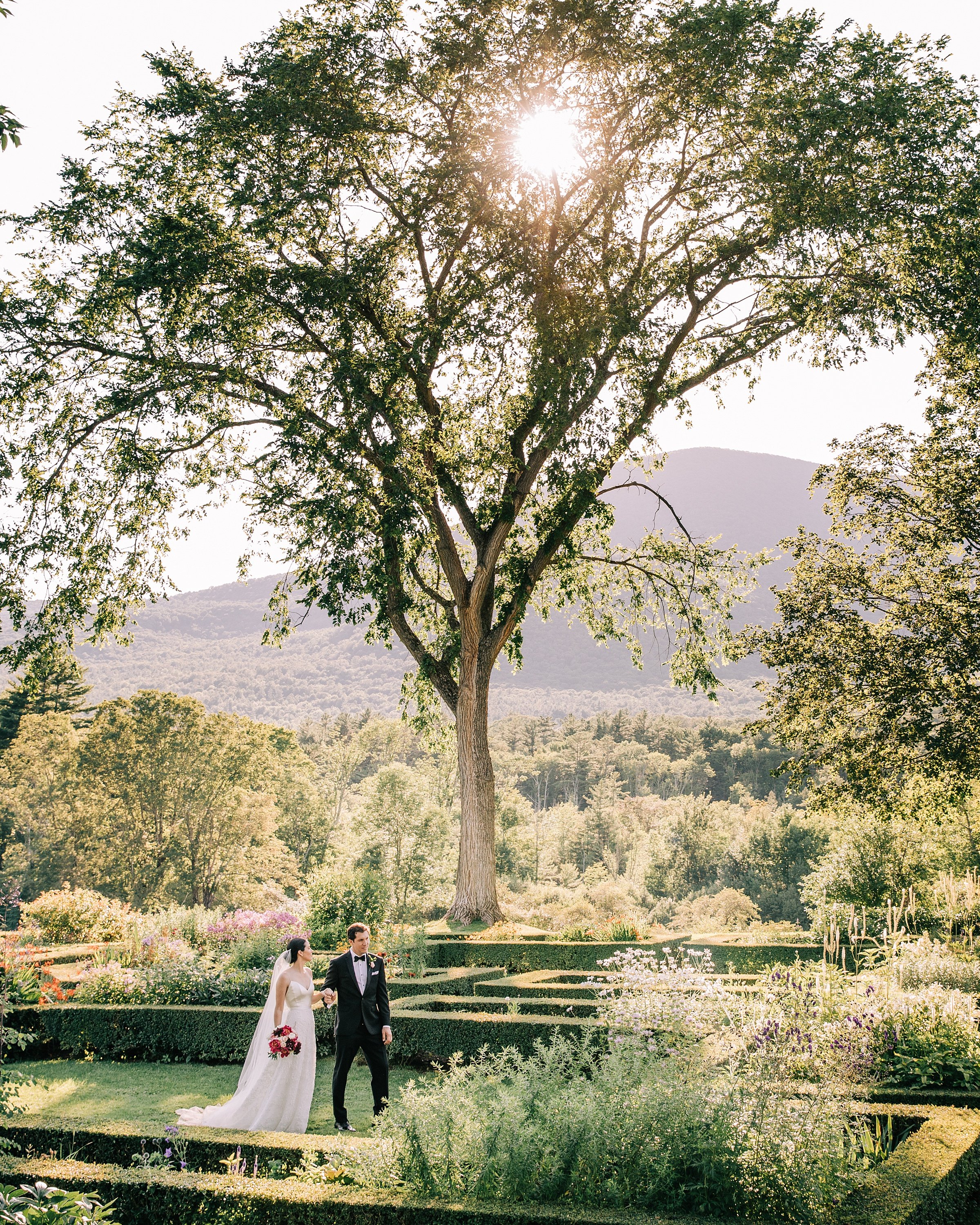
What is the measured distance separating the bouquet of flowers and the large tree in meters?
9.26

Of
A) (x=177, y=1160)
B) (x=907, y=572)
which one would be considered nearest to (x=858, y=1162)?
(x=177, y=1160)

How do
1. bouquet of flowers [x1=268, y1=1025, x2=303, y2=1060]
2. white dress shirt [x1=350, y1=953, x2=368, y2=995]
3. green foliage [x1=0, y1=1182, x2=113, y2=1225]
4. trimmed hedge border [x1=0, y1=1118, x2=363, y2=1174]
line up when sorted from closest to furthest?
green foliage [x1=0, y1=1182, x2=113, y2=1225], trimmed hedge border [x1=0, y1=1118, x2=363, y2=1174], bouquet of flowers [x1=268, y1=1025, x2=303, y2=1060], white dress shirt [x1=350, y1=953, x2=368, y2=995]

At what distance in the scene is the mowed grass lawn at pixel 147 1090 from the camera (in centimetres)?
721

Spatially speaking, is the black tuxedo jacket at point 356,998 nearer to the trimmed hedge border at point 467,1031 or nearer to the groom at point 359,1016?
the groom at point 359,1016

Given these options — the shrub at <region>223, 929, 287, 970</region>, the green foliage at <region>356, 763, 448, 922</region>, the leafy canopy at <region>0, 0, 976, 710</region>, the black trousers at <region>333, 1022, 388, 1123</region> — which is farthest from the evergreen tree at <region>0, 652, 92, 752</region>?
the black trousers at <region>333, 1022, 388, 1123</region>

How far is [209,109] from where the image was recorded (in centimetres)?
1510

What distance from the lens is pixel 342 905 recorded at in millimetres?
16234

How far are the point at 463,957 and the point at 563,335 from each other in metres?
10.0

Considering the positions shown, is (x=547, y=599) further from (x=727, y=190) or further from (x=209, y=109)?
(x=209, y=109)

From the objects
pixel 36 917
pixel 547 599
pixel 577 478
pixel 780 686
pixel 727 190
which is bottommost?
pixel 36 917

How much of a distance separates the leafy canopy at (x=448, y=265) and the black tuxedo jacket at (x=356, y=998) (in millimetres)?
8756

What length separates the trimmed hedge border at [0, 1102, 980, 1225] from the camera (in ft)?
13.3

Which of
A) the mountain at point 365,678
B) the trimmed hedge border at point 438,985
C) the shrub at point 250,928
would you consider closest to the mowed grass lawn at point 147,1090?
the trimmed hedge border at point 438,985

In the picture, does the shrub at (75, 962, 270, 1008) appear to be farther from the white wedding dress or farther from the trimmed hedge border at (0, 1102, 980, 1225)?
the trimmed hedge border at (0, 1102, 980, 1225)
